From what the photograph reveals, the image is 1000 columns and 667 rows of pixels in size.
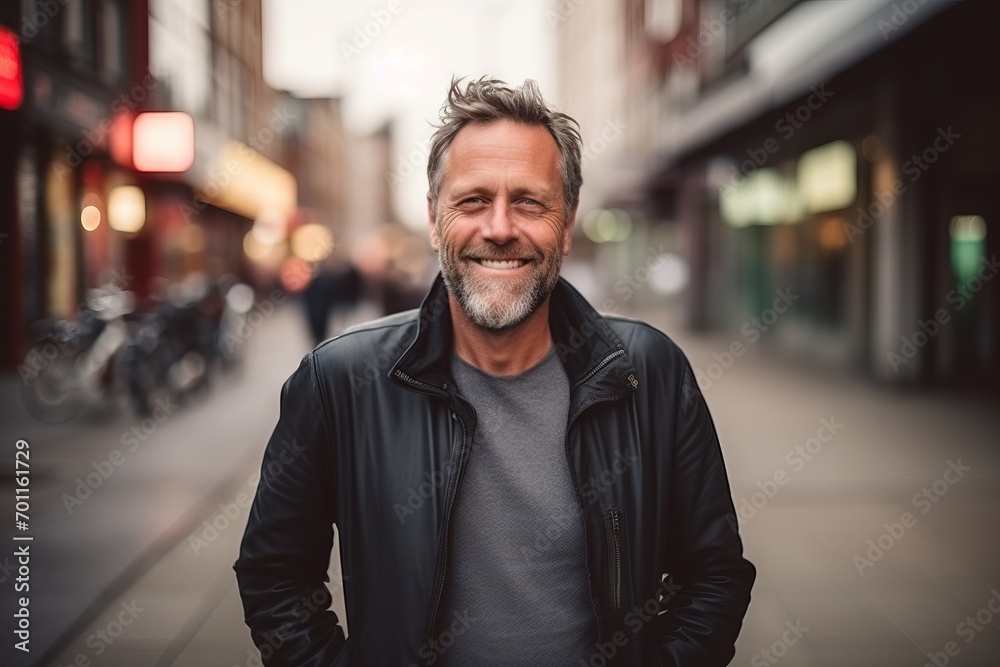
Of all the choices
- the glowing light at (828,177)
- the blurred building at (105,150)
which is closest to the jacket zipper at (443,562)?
the blurred building at (105,150)

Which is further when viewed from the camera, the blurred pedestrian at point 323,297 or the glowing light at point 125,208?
the glowing light at point 125,208

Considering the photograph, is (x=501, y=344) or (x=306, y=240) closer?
(x=501, y=344)

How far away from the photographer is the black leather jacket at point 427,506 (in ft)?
5.97

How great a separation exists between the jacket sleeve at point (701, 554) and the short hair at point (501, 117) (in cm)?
60

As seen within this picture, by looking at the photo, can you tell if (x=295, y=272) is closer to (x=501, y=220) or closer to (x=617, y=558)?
(x=501, y=220)

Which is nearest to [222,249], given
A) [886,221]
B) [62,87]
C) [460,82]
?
[62,87]

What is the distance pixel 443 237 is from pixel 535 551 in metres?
0.72

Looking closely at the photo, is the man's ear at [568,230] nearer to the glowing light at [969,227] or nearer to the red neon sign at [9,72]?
the red neon sign at [9,72]

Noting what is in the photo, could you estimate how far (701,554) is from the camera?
1923mm

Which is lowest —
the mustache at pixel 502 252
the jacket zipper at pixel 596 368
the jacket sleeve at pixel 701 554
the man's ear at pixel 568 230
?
the jacket sleeve at pixel 701 554

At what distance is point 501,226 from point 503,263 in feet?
0.28

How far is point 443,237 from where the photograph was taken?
1976 millimetres

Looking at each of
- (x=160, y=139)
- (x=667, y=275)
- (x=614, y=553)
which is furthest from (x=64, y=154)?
(x=667, y=275)

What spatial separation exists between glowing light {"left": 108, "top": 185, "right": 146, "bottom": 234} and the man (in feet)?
56.6
